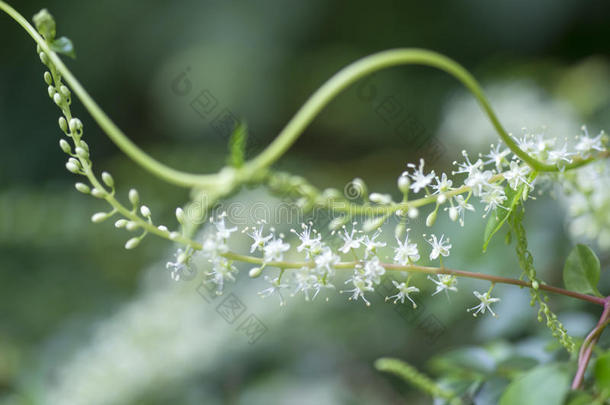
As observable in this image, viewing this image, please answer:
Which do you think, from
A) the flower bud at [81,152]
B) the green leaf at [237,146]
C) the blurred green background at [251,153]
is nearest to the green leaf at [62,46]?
the flower bud at [81,152]

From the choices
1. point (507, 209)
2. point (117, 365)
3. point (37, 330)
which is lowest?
point (507, 209)

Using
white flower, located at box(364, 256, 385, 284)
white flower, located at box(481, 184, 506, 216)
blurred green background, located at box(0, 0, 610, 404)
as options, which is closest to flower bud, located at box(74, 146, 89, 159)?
white flower, located at box(364, 256, 385, 284)

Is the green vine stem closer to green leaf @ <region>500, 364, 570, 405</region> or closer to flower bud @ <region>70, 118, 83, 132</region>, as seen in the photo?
flower bud @ <region>70, 118, 83, 132</region>

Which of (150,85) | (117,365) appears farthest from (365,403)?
(150,85)

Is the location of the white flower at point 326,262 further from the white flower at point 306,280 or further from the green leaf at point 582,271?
the green leaf at point 582,271

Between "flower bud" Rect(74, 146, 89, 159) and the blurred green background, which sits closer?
"flower bud" Rect(74, 146, 89, 159)

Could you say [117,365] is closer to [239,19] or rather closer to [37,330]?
[37,330]

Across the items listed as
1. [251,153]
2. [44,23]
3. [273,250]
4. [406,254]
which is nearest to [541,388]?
[406,254]
